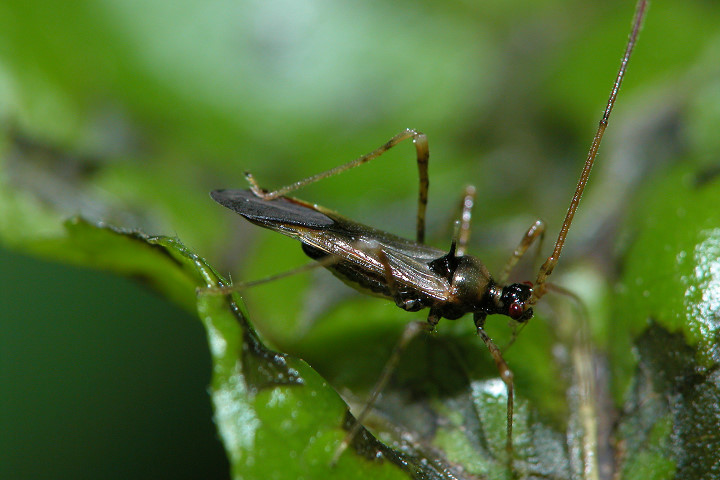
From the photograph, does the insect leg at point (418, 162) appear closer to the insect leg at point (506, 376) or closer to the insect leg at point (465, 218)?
the insect leg at point (465, 218)

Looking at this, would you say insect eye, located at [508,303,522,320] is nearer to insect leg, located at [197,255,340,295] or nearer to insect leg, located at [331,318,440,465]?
insect leg, located at [331,318,440,465]

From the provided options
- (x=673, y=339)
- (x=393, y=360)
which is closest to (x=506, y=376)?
(x=393, y=360)

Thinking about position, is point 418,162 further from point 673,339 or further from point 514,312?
A: point 673,339

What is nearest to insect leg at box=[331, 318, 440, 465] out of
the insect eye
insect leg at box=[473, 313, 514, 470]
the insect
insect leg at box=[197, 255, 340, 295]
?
the insect

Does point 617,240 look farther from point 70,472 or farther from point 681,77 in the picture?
point 70,472

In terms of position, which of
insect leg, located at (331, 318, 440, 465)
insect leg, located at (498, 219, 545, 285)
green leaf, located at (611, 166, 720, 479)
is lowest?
insect leg, located at (331, 318, 440, 465)

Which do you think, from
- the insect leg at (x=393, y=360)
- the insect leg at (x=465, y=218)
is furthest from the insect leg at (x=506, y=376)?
the insect leg at (x=465, y=218)

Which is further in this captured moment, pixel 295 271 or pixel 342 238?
pixel 342 238
